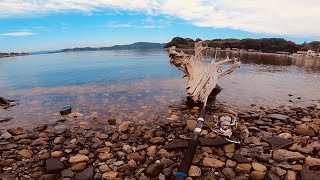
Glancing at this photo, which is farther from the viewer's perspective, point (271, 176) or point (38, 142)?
point (38, 142)

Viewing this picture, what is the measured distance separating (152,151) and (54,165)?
11.1 feet

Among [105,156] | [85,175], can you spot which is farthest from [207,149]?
[85,175]

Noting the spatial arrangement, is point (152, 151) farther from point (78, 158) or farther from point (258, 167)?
point (258, 167)

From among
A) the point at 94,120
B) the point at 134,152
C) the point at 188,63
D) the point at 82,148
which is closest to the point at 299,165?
the point at 134,152

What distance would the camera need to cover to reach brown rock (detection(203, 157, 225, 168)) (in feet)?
29.2

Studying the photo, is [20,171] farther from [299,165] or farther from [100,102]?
[100,102]

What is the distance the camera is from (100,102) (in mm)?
19469

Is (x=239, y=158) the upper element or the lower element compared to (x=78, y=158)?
lower

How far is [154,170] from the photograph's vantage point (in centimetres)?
845

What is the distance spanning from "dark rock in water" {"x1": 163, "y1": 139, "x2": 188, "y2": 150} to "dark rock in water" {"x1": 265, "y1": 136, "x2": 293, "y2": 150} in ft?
11.0

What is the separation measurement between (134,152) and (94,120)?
5.32 m

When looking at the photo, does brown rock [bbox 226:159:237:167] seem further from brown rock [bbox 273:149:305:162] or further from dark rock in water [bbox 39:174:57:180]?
dark rock in water [bbox 39:174:57:180]

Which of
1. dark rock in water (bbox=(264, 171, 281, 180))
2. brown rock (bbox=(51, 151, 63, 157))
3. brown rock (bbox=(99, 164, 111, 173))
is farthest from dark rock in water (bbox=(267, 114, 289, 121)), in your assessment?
brown rock (bbox=(51, 151, 63, 157))

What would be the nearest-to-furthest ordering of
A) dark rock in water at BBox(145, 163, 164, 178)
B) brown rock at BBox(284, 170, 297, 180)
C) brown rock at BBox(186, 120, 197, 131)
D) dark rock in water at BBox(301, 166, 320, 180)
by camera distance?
dark rock in water at BBox(301, 166, 320, 180) → brown rock at BBox(284, 170, 297, 180) → dark rock in water at BBox(145, 163, 164, 178) → brown rock at BBox(186, 120, 197, 131)
